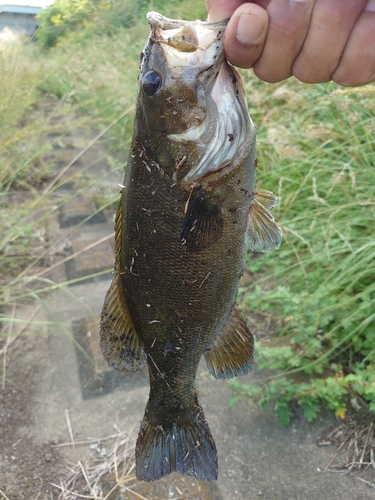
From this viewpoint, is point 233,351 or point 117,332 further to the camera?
point 233,351

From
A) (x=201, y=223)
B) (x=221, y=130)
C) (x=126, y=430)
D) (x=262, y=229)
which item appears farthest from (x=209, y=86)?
(x=126, y=430)

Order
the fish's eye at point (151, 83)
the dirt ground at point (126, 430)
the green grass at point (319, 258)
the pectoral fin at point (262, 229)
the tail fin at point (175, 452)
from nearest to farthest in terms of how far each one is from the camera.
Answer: the fish's eye at point (151, 83) → the pectoral fin at point (262, 229) → the tail fin at point (175, 452) → the dirt ground at point (126, 430) → the green grass at point (319, 258)

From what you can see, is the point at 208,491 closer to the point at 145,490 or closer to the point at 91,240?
the point at 145,490

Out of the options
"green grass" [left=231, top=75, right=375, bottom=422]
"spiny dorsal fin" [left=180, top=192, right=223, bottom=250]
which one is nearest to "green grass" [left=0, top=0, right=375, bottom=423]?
"green grass" [left=231, top=75, right=375, bottom=422]

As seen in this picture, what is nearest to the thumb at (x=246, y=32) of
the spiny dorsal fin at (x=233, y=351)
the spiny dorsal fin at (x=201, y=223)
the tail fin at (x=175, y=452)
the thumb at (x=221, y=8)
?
the thumb at (x=221, y=8)

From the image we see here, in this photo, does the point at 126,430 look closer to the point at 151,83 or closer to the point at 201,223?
the point at 201,223

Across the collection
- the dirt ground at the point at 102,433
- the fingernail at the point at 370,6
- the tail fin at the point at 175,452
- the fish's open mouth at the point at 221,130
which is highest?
the fingernail at the point at 370,6

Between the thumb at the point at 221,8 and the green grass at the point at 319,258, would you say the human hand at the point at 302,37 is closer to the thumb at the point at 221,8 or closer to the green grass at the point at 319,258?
the thumb at the point at 221,8

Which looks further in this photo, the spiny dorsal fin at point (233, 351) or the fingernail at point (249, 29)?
the spiny dorsal fin at point (233, 351)
